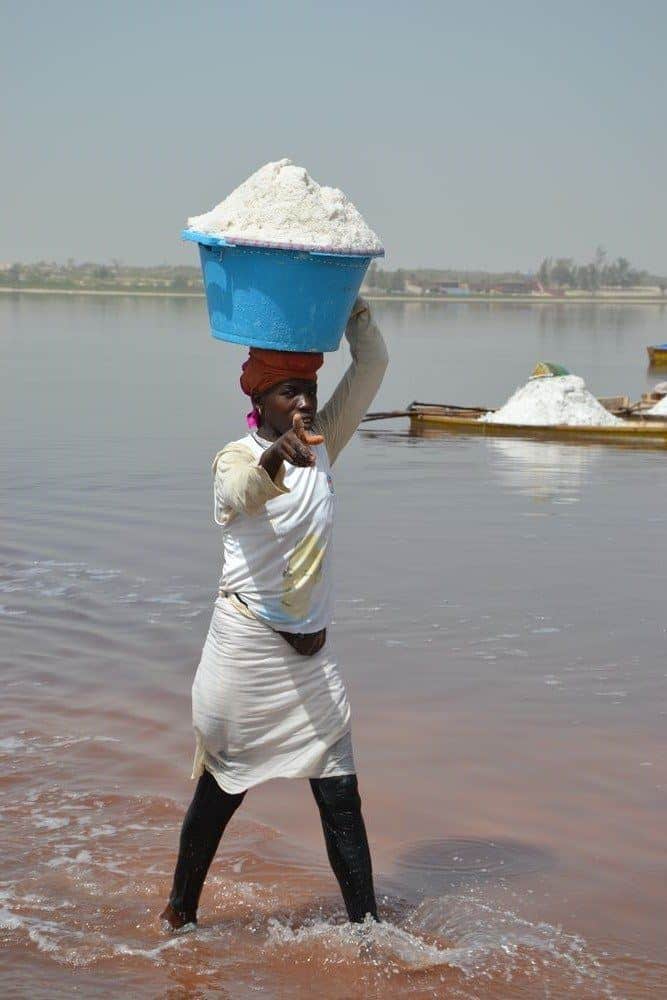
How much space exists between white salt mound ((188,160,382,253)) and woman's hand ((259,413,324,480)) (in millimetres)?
421

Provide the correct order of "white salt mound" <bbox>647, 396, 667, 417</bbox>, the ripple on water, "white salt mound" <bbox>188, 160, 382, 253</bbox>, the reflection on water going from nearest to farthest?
"white salt mound" <bbox>188, 160, 382, 253</bbox>, the ripple on water, the reflection on water, "white salt mound" <bbox>647, 396, 667, 417</bbox>

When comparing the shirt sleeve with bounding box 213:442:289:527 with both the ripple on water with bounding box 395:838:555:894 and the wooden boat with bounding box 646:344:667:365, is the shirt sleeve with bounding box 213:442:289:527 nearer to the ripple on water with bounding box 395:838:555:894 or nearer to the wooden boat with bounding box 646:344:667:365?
the ripple on water with bounding box 395:838:555:894

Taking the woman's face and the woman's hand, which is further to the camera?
the woman's face

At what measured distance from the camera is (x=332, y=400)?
11.4ft

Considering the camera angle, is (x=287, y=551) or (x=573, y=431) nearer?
(x=287, y=551)

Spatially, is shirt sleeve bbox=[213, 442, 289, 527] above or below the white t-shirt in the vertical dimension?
above

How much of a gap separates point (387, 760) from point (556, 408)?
12.7m

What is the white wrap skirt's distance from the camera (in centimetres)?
322

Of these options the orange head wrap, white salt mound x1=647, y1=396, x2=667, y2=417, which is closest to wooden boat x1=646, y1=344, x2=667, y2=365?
white salt mound x1=647, y1=396, x2=667, y2=417

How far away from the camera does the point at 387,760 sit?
4848mm

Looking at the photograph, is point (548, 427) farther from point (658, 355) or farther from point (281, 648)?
point (658, 355)

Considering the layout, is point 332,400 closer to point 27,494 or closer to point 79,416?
point 27,494

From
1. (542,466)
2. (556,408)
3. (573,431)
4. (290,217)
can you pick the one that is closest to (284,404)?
(290,217)

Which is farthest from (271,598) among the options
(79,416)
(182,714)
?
(79,416)
